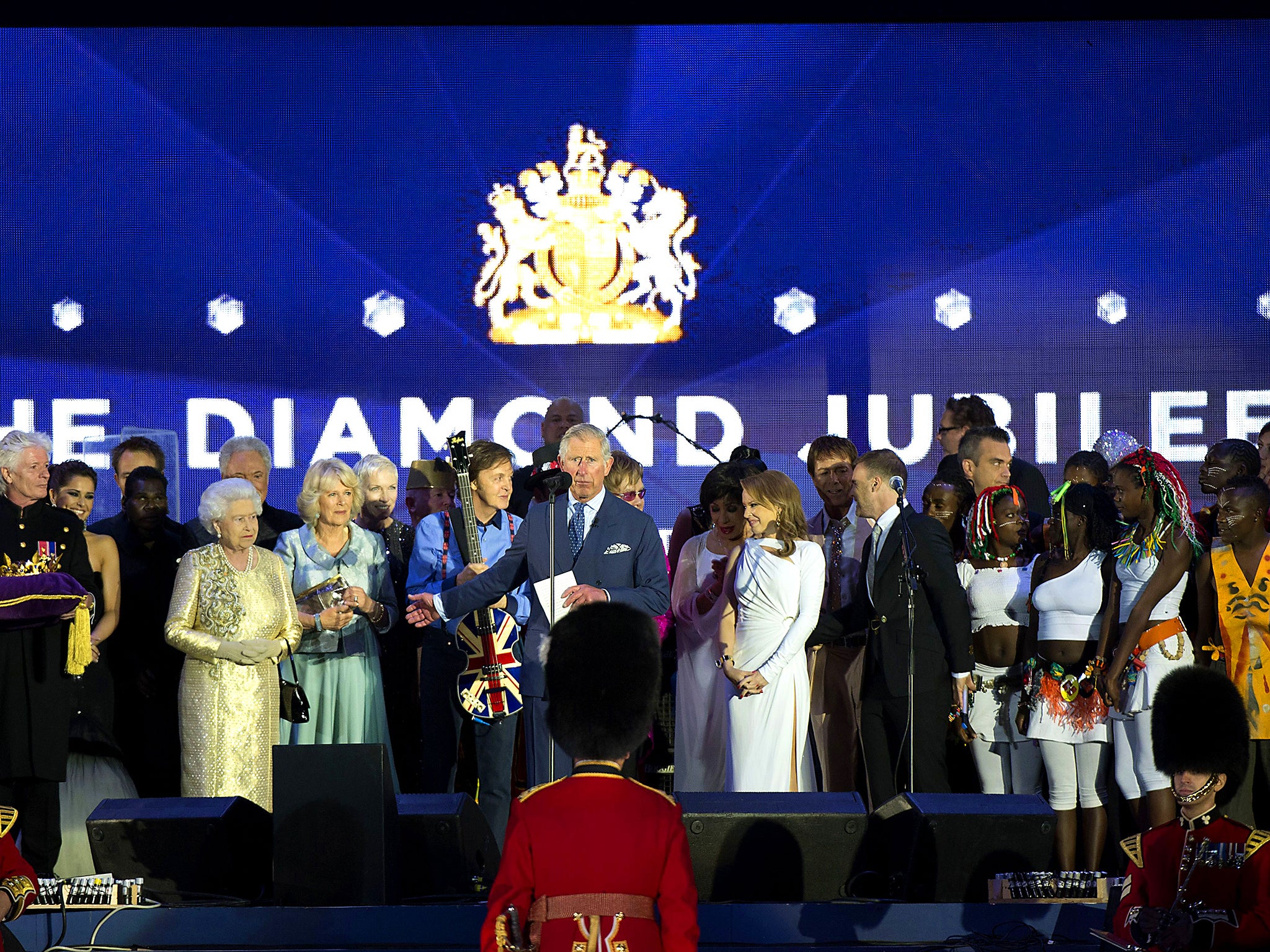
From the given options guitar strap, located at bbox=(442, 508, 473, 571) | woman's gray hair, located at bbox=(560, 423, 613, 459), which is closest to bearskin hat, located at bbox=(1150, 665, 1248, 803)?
woman's gray hair, located at bbox=(560, 423, 613, 459)

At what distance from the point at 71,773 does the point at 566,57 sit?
192 inches

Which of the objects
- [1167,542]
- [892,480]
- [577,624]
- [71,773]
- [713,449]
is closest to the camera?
[577,624]

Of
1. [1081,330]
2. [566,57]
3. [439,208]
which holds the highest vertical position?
[566,57]

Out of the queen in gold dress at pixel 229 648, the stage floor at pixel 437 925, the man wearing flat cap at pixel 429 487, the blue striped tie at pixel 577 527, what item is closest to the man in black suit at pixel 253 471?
the man wearing flat cap at pixel 429 487

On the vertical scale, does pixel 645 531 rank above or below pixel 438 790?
above

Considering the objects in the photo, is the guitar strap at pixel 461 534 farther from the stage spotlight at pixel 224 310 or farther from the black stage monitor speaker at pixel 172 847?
the stage spotlight at pixel 224 310

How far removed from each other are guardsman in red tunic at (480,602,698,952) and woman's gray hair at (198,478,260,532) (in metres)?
2.78

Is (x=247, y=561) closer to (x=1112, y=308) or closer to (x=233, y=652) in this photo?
(x=233, y=652)

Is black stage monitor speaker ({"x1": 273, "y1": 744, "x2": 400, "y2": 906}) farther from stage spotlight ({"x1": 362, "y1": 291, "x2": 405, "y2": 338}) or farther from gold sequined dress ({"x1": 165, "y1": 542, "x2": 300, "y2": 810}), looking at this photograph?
stage spotlight ({"x1": 362, "y1": 291, "x2": 405, "y2": 338})

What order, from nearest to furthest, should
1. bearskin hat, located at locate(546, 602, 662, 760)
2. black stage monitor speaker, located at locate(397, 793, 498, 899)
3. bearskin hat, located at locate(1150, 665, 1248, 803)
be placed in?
bearskin hat, located at locate(546, 602, 662, 760)
bearskin hat, located at locate(1150, 665, 1248, 803)
black stage monitor speaker, located at locate(397, 793, 498, 899)

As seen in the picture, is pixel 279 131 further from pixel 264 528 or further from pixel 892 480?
pixel 892 480

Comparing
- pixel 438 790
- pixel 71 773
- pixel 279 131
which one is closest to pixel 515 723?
pixel 438 790

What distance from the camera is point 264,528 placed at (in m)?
6.53

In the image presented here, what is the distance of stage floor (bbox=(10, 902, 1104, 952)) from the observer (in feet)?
13.0
